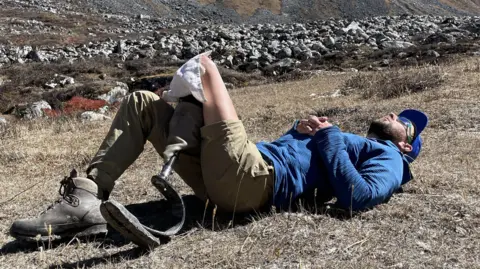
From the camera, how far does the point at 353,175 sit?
9.02 feet

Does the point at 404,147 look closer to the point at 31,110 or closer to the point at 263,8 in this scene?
the point at 31,110

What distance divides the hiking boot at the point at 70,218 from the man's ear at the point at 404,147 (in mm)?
1841

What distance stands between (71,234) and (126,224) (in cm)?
59

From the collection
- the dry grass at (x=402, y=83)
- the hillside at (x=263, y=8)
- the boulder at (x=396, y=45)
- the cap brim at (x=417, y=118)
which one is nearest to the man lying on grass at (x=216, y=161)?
the cap brim at (x=417, y=118)

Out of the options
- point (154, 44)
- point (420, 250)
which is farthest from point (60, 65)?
point (420, 250)

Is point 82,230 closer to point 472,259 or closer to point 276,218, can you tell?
point 276,218

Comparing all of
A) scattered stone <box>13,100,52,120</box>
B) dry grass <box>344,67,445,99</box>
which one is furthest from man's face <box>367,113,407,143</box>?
scattered stone <box>13,100,52,120</box>

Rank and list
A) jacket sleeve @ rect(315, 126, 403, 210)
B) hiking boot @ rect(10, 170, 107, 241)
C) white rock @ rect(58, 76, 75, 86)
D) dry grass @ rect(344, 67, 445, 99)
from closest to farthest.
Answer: hiking boot @ rect(10, 170, 107, 241) → jacket sleeve @ rect(315, 126, 403, 210) → dry grass @ rect(344, 67, 445, 99) → white rock @ rect(58, 76, 75, 86)

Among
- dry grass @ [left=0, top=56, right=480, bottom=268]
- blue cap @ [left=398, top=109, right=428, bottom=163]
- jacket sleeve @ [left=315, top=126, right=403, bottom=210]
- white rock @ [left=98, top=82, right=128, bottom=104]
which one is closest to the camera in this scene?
dry grass @ [left=0, top=56, right=480, bottom=268]

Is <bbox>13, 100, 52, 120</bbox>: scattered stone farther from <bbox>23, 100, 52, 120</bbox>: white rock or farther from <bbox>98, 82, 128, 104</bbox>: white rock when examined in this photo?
<bbox>98, 82, 128, 104</bbox>: white rock

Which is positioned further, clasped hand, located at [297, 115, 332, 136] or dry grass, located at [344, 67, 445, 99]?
dry grass, located at [344, 67, 445, 99]

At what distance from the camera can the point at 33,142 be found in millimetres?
6406

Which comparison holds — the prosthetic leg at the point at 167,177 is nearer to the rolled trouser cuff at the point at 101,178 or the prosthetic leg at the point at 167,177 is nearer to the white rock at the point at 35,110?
the rolled trouser cuff at the point at 101,178

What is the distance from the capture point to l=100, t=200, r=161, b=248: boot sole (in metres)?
2.26
